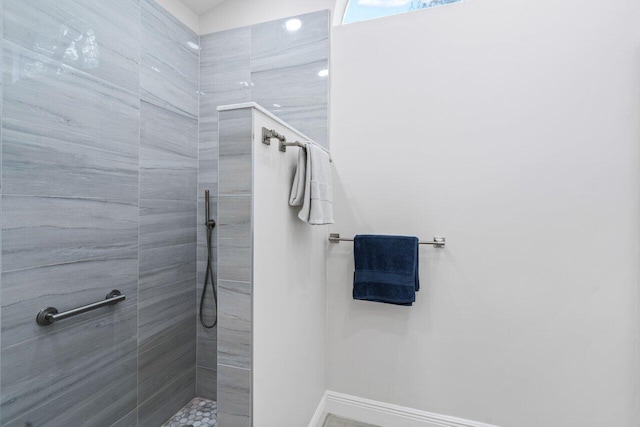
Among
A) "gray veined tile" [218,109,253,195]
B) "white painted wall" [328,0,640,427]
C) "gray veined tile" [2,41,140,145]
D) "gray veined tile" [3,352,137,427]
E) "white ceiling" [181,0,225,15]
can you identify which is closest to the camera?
"gray veined tile" [218,109,253,195]

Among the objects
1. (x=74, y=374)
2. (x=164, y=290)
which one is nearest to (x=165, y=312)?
(x=164, y=290)

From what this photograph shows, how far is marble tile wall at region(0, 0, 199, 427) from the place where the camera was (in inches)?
46.4

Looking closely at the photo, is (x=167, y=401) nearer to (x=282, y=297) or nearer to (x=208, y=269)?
(x=208, y=269)

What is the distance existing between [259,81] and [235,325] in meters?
1.66

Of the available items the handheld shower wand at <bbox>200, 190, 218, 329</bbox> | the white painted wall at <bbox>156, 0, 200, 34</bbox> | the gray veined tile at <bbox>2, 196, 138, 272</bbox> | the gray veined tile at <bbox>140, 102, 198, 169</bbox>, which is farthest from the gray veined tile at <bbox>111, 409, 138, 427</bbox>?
the white painted wall at <bbox>156, 0, 200, 34</bbox>

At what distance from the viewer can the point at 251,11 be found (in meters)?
2.07

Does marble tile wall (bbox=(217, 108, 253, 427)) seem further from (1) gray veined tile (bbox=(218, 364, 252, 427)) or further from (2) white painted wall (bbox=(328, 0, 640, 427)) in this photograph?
(2) white painted wall (bbox=(328, 0, 640, 427))

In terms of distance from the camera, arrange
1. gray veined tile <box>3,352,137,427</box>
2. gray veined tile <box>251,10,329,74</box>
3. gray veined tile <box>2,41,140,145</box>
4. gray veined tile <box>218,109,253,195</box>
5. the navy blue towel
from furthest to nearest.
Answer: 1. gray veined tile <box>251,10,329,74</box>
2. the navy blue towel
3. gray veined tile <box>3,352,137,427</box>
4. gray veined tile <box>2,41,140,145</box>
5. gray veined tile <box>218,109,253,195</box>

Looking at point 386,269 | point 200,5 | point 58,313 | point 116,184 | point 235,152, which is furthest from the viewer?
point 200,5

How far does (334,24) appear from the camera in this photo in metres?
1.93

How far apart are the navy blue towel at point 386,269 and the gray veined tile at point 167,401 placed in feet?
4.52

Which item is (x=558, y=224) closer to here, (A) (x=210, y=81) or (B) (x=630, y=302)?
(B) (x=630, y=302)

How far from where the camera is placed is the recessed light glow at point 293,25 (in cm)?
197

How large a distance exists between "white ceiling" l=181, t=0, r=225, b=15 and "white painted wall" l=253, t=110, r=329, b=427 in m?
1.50
